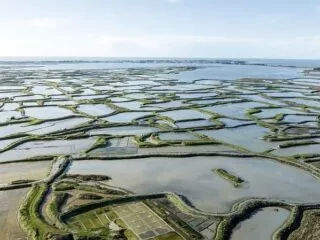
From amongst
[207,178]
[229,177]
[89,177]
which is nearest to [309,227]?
[229,177]

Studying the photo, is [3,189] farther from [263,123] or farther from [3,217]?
[263,123]

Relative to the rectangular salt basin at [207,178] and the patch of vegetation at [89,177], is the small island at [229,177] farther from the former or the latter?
the patch of vegetation at [89,177]

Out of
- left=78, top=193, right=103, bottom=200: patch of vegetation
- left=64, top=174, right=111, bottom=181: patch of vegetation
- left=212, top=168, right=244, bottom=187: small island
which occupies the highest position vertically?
left=78, top=193, right=103, bottom=200: patch of vegetation

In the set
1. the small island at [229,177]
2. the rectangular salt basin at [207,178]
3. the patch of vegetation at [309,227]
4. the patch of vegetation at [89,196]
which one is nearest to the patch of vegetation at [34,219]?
the patch of vegetation at [89,196]

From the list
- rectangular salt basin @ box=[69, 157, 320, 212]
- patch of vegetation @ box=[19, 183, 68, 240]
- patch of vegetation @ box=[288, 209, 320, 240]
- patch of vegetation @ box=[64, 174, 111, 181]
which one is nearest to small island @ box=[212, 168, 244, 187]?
rectangular salt basin @ box=[69, 157, 320, 212]

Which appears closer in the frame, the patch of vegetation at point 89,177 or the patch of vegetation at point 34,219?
the patch of vegetation at point 34,219

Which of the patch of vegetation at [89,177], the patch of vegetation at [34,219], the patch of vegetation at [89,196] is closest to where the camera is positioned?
the patch of vegetation at [34,219]

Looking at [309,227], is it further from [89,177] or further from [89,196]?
[89,177]

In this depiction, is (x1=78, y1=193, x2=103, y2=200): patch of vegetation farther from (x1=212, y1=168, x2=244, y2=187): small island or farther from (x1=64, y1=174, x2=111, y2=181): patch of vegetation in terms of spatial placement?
(x1=212, y1=168, x2=244, y2=187): small island
